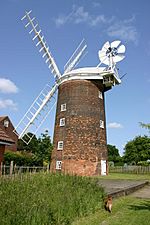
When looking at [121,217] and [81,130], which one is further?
[81,130]

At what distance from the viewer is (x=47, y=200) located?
24.4ft

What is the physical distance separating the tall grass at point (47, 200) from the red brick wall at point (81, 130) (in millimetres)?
13886

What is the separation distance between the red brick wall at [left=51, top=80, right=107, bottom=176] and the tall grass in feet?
45.6

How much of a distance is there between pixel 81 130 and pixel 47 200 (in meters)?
18.0

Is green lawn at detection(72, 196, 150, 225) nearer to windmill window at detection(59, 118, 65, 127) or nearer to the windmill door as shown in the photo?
the windmill door

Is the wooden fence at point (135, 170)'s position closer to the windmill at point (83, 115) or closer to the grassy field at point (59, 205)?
the windmill at point (83, 115)

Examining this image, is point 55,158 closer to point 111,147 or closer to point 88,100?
point 88,100

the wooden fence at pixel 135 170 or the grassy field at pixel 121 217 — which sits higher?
the wooden fence at pixel 135 170

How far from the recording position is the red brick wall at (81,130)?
24.9 m

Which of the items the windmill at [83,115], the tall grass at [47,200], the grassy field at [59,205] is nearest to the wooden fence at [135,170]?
the windmill at [83,115]

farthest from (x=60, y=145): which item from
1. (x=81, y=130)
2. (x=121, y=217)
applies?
(x=121, y=217)

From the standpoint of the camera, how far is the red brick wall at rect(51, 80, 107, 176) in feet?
81.7

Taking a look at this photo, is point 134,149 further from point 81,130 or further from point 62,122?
A: point 81,130

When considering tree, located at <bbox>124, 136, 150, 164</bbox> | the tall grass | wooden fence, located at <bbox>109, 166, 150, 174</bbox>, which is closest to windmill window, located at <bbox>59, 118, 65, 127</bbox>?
wooden fence, located at <bbox>109, 166, 150, 174</bbox>
